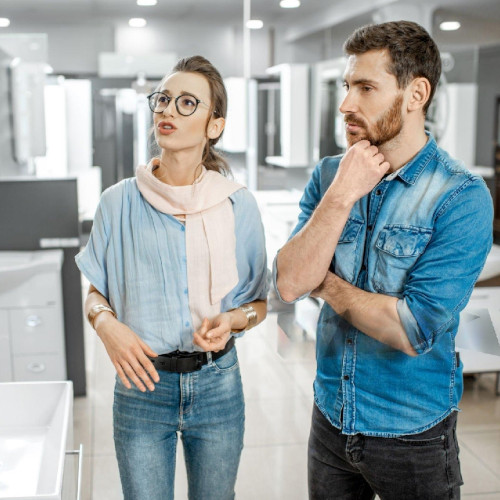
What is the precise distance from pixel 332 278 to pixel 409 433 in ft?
1.07

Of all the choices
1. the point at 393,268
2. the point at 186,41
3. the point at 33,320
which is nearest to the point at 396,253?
the point at 393,268

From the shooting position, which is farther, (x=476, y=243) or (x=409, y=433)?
(x=409, y=433)

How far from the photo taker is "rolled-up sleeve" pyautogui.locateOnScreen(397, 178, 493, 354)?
115 cm

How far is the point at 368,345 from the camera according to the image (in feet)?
4.23

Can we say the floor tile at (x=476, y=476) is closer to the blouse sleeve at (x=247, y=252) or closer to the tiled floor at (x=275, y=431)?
the tiled floor at (x=275, y=431)

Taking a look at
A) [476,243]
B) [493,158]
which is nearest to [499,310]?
[493,158]

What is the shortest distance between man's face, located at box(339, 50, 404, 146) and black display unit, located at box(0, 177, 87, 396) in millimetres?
1862

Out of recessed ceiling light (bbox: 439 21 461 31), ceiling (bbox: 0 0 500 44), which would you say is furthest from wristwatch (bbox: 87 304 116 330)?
recessed ceiling light (bbox: 439 21 461 31)

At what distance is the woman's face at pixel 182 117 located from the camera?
1331 millimetres

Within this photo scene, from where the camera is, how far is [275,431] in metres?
2.66

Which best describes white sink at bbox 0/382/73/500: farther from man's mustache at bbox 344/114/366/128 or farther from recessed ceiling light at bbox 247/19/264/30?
recessed ceiling light at bbox 247/19/264/30

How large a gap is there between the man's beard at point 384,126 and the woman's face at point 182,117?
30cm

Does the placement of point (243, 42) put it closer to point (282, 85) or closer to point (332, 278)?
point (282, 85)

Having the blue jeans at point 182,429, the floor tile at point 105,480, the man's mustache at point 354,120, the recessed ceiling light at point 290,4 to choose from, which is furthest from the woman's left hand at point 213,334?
the recessed ceiling light at point 290,4
